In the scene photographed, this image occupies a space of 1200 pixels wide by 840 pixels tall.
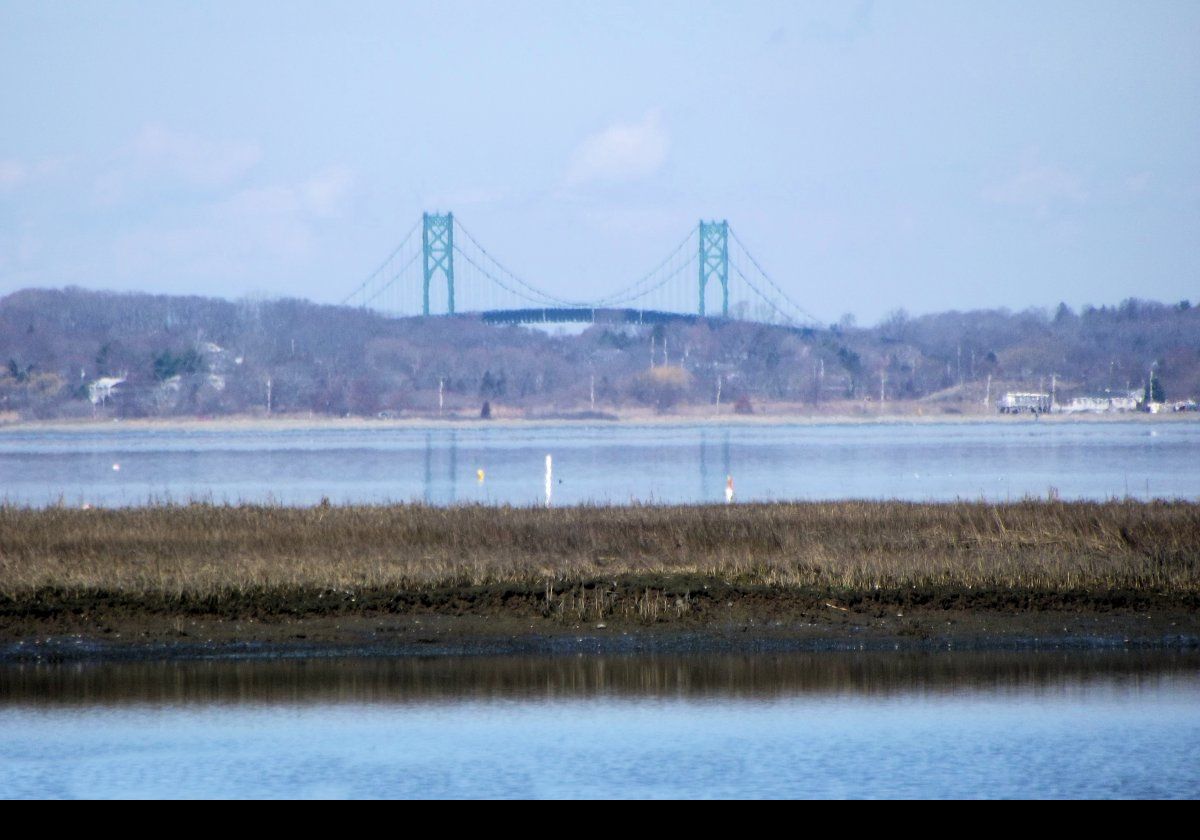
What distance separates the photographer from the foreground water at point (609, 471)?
117ft

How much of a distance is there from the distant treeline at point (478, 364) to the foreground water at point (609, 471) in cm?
5759

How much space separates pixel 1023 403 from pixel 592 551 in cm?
13370

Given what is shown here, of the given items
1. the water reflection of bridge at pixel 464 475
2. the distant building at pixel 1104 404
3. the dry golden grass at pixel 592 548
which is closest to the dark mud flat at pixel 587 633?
the dry golden grass at pixel 592 548

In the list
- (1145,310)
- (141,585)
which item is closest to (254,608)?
(141,585)

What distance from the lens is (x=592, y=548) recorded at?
61.3 ft

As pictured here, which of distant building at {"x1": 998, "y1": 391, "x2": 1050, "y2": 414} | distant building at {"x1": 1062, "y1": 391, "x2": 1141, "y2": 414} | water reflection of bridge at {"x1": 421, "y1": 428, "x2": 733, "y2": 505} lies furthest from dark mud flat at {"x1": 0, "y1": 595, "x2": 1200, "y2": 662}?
distant building at {"x1": 1062, "y1": 391, "x2": 1141, "y2": 414}

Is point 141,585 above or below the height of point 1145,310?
below

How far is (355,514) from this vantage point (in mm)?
22172

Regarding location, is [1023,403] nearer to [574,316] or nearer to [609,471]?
[574,316]

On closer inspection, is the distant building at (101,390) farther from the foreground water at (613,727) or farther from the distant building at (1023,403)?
the foreground water at (613,727)

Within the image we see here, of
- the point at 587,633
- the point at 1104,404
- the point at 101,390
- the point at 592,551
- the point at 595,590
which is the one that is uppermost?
the point at 101,390

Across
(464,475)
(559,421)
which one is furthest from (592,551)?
(559,421)
